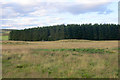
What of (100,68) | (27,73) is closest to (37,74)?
(27,73)

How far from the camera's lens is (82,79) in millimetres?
5863

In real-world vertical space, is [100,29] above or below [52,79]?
above

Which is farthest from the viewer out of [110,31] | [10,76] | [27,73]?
[110,31]

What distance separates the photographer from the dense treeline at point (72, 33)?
77.1m

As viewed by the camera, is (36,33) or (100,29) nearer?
(100,29)

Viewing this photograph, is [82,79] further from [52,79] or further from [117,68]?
[117,68]

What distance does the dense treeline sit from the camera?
7712 centimetres

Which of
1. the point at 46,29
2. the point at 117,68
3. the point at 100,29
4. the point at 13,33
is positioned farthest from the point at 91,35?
the point at 117,68

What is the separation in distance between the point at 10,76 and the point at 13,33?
282 feet

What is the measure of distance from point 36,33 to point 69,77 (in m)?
79.1

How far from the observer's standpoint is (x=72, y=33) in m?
80.1

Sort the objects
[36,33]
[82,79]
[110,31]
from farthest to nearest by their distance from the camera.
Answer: [36,33], [110,31], [82,79]

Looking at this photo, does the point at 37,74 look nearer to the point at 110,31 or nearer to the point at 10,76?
the point at 10,76

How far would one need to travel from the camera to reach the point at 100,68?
734 centimetres
